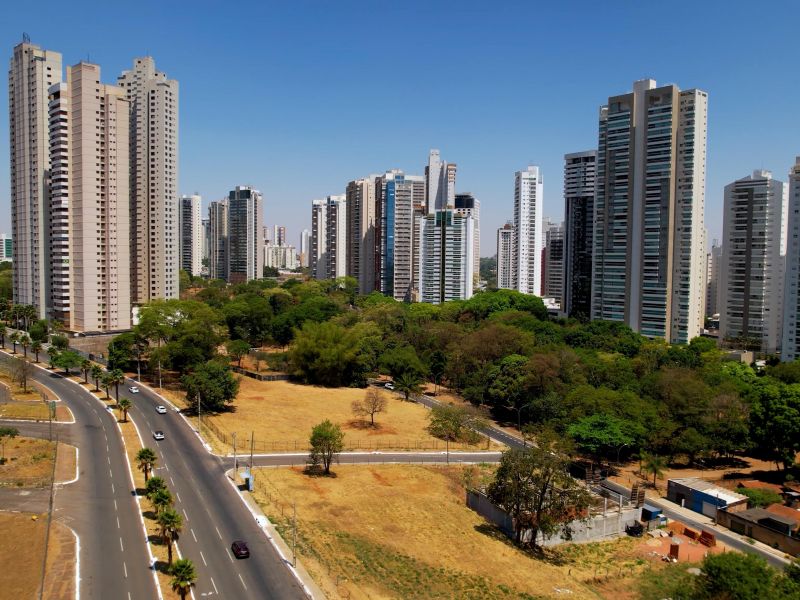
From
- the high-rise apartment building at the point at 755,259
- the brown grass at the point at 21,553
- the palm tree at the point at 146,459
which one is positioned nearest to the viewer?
the brown grass at the point at 21,553

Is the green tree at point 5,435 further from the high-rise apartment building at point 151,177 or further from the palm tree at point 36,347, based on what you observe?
the high-rise apartment building at point 151,177

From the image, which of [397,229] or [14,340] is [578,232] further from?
[14,340]

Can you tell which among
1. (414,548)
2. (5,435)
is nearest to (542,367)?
(414,548)

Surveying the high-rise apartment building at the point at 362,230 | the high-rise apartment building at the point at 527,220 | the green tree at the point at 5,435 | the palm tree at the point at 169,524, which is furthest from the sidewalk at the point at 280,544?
the high-rise apartment building at the point at 527,220

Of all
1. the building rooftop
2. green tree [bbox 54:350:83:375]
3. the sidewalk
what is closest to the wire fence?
the sidewalk

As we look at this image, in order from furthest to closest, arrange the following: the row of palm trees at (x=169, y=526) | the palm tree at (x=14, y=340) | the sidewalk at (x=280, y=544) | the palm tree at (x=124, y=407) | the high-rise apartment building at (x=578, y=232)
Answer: the high-rise apartment building at (x=578, y=232) → the palm tree at (x=14, y=340) → the palm tree at (x=124, y=407) → the sidewalk at (x=280, y=544) → the row of palm trees at (x=169, y=526)

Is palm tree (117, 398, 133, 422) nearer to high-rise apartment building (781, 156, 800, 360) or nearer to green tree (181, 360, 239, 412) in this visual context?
green tree (181, 360, 239, 412)
